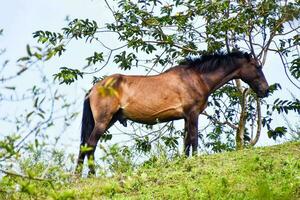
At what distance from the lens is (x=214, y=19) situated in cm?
1279

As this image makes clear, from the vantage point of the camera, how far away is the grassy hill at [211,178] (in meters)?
5.98

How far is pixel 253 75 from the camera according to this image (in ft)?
38.3

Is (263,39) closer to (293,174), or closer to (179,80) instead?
(179,80)

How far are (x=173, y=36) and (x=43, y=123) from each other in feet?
31.4

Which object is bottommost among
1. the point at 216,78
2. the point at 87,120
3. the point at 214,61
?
the point at 87,120

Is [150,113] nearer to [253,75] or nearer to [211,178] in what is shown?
[253,75]

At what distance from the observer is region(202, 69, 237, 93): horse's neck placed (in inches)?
445

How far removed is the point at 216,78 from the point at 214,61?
1.02 feet

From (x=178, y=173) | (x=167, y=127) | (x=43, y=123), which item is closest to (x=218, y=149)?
(x=167, y=127)

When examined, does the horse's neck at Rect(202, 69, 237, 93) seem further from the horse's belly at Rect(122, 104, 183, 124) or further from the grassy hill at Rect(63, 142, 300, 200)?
the grassy hill at Rect(63, 142, 300, 200)

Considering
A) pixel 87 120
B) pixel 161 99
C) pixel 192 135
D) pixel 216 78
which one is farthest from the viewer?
pixel 216 78

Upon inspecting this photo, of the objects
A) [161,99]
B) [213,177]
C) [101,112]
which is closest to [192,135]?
[161,99]

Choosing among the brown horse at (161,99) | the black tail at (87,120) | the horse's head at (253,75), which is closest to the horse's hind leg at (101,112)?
the brown horse at (161,99)

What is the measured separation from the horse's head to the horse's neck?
0.24 m
